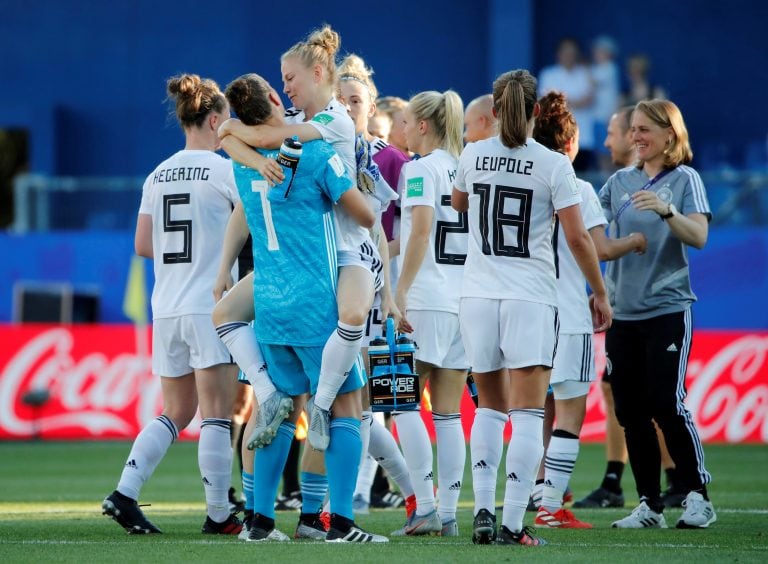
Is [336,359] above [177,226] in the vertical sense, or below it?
below

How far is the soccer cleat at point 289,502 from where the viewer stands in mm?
8570

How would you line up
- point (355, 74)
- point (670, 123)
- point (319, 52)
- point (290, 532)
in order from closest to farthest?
point (319, 52) < point (290, 532) < point (670, 123) < point (355, 74)

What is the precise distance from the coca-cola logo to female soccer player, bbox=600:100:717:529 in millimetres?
8437

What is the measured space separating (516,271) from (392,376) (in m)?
0.76

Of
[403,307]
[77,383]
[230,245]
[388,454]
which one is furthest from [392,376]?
[77,383]

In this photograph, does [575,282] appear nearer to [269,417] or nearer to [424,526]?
[424,526]

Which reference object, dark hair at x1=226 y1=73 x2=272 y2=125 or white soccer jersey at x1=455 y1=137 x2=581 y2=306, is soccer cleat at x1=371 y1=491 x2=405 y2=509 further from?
dark hair at x1=226 y1=73 x2=272 y2=125

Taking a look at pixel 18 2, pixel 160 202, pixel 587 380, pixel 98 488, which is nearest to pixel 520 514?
pixel 587 380

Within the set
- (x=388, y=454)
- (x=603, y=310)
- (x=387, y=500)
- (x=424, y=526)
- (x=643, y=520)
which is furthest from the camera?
(x=387, y=500)

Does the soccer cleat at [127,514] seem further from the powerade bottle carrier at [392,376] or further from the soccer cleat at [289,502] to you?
the soccer cleat at [289,502]

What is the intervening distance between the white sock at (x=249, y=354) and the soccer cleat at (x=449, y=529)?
1.30 m

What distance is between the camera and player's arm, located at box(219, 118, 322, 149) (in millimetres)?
5945

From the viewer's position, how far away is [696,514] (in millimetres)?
7121

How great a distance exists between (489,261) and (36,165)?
51.0 ft
